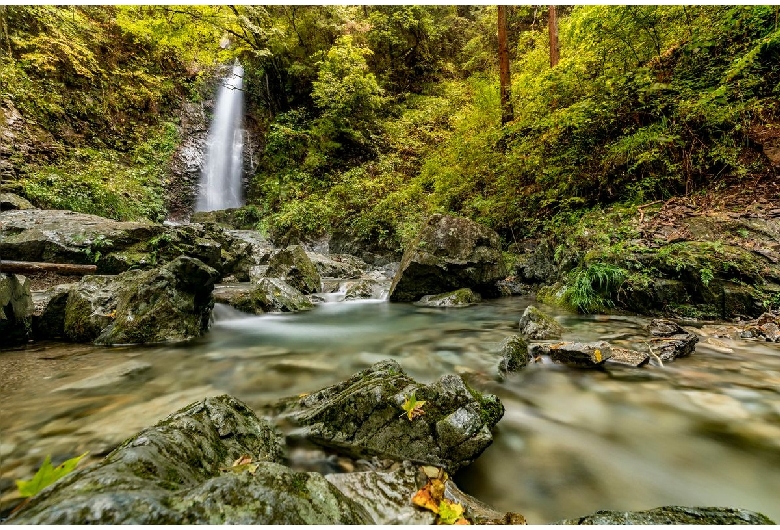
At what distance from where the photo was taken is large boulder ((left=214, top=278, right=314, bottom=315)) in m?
6.43

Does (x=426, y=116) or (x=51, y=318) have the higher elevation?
(x=426, y=116)

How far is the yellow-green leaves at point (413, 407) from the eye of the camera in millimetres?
2164

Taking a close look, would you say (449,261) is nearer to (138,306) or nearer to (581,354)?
(581,354)

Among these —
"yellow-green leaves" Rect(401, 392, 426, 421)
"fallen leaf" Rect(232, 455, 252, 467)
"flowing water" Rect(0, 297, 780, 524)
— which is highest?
"yellow-green leaves" Rect(401, 392, 426, 421)

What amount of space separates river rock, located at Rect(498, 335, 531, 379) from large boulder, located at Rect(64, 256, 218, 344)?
411cm

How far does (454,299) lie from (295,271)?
4.05 meters

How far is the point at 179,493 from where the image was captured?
3.50 ft

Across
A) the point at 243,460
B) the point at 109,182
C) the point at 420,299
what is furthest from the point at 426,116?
the point at 243,460

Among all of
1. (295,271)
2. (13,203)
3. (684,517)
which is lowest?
(684,517)

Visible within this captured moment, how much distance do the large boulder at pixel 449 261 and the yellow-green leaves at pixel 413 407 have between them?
5.40 metres

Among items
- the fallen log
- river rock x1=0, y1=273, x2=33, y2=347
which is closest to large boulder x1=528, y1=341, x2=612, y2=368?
the fallen log

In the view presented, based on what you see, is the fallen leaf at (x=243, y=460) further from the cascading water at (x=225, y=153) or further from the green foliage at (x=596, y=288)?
the cascading water at (x=225, y=153)

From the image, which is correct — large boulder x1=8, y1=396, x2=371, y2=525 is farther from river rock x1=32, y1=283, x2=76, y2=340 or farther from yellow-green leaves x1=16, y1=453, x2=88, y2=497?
river rock x1=32, y1=283, x2=76, y2=340

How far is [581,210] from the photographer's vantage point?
7.62 meters
